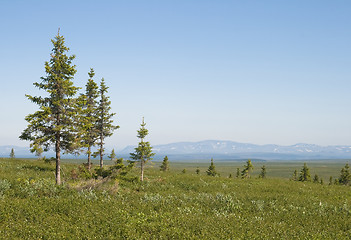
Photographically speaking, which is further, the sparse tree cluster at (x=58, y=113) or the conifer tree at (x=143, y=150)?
the conifer tree at (x=143, y=150)

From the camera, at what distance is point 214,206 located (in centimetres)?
1360

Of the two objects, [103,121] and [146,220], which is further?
[103,121]

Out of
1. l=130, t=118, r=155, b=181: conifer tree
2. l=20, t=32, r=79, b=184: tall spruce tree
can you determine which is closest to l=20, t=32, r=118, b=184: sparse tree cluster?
l=20, t=32, r=79, b=184: tall spruce tree

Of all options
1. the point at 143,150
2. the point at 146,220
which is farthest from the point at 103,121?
the point at 146,220

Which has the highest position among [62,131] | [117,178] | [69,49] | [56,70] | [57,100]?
[69,49]

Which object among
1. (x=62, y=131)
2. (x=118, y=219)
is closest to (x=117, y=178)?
(x=62, y=131)

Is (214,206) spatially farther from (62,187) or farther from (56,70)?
(56,70)

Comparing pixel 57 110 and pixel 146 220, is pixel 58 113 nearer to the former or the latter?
pixel 57 110

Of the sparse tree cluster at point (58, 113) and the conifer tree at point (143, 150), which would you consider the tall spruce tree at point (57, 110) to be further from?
the conifer tree at point (143, 150)

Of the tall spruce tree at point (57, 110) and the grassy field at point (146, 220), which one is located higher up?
the tall spruce tree at point (57, 110)

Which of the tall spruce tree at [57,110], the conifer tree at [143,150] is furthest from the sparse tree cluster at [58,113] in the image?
the conifer tree at [143,150]

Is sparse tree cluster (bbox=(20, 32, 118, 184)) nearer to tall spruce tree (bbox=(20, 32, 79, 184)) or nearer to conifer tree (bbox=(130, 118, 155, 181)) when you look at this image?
tall spruce tree (bbox=(20, 32, 79, 184))

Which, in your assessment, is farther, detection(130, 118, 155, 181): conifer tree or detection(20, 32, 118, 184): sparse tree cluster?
detection(130, 118, 155, 181): conifer tree

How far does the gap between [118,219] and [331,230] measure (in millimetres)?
8303
